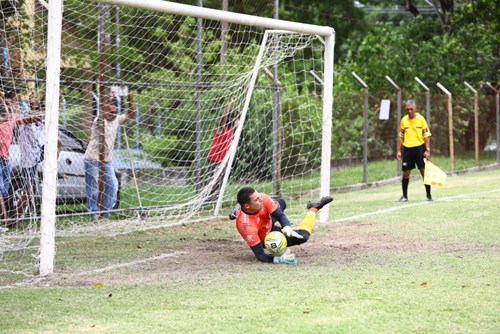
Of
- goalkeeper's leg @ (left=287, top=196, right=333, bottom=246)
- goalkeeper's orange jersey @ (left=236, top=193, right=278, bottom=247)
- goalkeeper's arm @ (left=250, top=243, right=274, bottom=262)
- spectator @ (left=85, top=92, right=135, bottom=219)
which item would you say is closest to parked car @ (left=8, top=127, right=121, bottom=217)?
spectator @ (left=85, top=92, right=135, bottom=219)

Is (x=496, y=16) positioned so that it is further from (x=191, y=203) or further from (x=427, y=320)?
(x=427, y=320)

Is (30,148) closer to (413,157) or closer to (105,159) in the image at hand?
(105,159)

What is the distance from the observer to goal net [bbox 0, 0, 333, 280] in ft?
40.8

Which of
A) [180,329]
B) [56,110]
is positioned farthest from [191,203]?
[180,329]

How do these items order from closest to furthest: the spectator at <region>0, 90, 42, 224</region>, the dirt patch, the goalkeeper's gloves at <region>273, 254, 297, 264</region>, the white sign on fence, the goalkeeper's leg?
the dirt patch < the goalkeeper's gloves at <region>273, 254, 297, 264</region> < the goalkeeper's leg < the spectator at <region>0, 90, 42, 224</region> < the white sign on fence

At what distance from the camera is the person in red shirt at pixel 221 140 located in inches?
586

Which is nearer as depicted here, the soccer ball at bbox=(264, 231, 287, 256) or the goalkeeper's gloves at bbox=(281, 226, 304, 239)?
the soccer ball at bbox=(264, 231, 287, 256)

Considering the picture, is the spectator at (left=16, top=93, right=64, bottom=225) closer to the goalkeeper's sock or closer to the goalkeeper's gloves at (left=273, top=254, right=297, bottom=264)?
the goalkeeper's sock

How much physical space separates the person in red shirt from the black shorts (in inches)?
134

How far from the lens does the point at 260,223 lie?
10.0 metres

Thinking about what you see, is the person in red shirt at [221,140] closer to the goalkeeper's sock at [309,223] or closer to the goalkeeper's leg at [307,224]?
the goalkeeper's leg at [307,224]

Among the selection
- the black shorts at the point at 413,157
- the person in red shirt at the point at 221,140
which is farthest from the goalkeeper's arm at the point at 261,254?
the black shorts at the point at 413,157

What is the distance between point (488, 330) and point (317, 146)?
48.8 feet

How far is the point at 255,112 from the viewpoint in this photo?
17.9 metres
